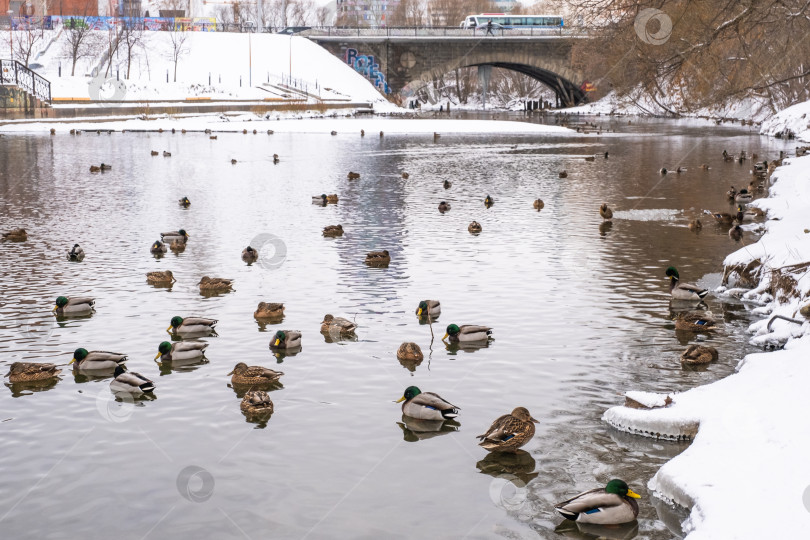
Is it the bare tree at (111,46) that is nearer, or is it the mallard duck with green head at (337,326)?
the mallard duck with green head at (337,326)

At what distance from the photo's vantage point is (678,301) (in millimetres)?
15648

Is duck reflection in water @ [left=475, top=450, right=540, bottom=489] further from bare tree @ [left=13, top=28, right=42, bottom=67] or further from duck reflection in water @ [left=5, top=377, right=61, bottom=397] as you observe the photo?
bare tree @ [left=13, top=28, right=42, bottom=67]

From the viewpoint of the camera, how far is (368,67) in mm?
118688

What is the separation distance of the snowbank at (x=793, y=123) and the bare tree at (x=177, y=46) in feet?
218

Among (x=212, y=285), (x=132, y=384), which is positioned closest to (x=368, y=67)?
(x=212, y=285)

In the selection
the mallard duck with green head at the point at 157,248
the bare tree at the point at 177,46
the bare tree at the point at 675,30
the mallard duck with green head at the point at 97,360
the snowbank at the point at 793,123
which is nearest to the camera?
the mallard duck with green head at the point at 97,360

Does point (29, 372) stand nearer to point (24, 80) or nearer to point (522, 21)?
point (24, 80)

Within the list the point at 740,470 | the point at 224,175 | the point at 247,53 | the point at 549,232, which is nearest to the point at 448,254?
the point at 549,232

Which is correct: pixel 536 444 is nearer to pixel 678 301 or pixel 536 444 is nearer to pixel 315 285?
pixel 678 301

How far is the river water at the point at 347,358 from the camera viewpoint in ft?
28.0

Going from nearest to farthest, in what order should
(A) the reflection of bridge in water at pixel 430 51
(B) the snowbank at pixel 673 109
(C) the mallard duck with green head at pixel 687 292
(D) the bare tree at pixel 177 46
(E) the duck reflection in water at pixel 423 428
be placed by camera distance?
(E) the duck reflection in water at pixel 423 428 → (C) the mallard duck with green head at pixel 687 292 → (B) the snowbank at pixel 673 109 → (D) the bare tree at pixel 177 46 → (A) the reflection of bridge in water at pixel 430 51

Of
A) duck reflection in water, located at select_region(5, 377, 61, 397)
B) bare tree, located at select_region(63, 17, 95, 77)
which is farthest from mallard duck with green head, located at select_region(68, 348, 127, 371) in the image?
bare tree, located at select_region(63, 17, 95, 77)

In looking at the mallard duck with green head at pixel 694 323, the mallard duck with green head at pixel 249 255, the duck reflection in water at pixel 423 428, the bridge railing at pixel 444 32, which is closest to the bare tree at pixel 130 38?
the bridge railing at pixel 444 32

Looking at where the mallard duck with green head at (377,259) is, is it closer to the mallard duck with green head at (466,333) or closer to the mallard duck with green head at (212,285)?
the mallard duck with green head at (212,285)
